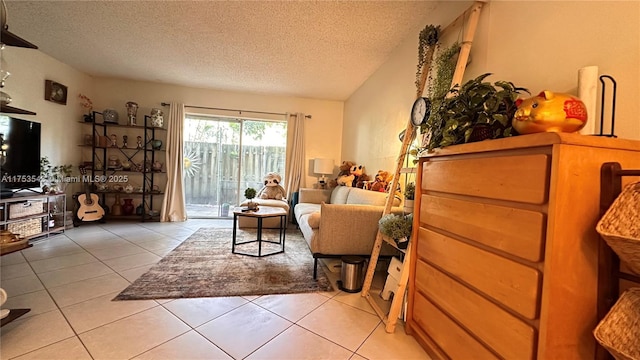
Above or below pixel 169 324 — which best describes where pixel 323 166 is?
above

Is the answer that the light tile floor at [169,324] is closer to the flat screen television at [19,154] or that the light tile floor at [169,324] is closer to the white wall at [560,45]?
the flat screen television at [19,154]

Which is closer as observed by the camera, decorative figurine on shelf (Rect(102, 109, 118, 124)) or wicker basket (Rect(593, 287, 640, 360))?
wicker basket (Rect(593, 287, 640, 360))

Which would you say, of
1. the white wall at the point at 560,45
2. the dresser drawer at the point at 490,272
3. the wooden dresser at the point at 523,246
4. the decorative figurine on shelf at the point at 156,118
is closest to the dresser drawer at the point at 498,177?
the wooden dresser at the point at 523,246

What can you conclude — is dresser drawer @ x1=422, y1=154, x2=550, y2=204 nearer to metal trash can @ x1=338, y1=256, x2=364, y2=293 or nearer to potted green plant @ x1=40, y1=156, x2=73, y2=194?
metal trash can @ x1=338, y1=256, x2=364, y2=293

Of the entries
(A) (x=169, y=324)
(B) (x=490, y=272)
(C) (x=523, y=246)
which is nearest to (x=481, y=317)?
(B) (x=490, y=272)

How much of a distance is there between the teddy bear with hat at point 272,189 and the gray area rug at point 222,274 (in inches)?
55.5

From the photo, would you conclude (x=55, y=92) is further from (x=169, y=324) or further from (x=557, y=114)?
(x=557, y=114)

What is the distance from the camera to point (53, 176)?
3.81 m

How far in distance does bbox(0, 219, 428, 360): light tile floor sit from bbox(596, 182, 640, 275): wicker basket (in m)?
1.07

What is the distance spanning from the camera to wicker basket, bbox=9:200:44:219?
2.86m

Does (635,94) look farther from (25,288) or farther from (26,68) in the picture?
(26,68)

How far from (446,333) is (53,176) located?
529 cm

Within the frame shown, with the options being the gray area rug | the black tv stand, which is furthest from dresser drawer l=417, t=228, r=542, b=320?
the black tv stand

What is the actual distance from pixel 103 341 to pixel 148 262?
1.27 meters
